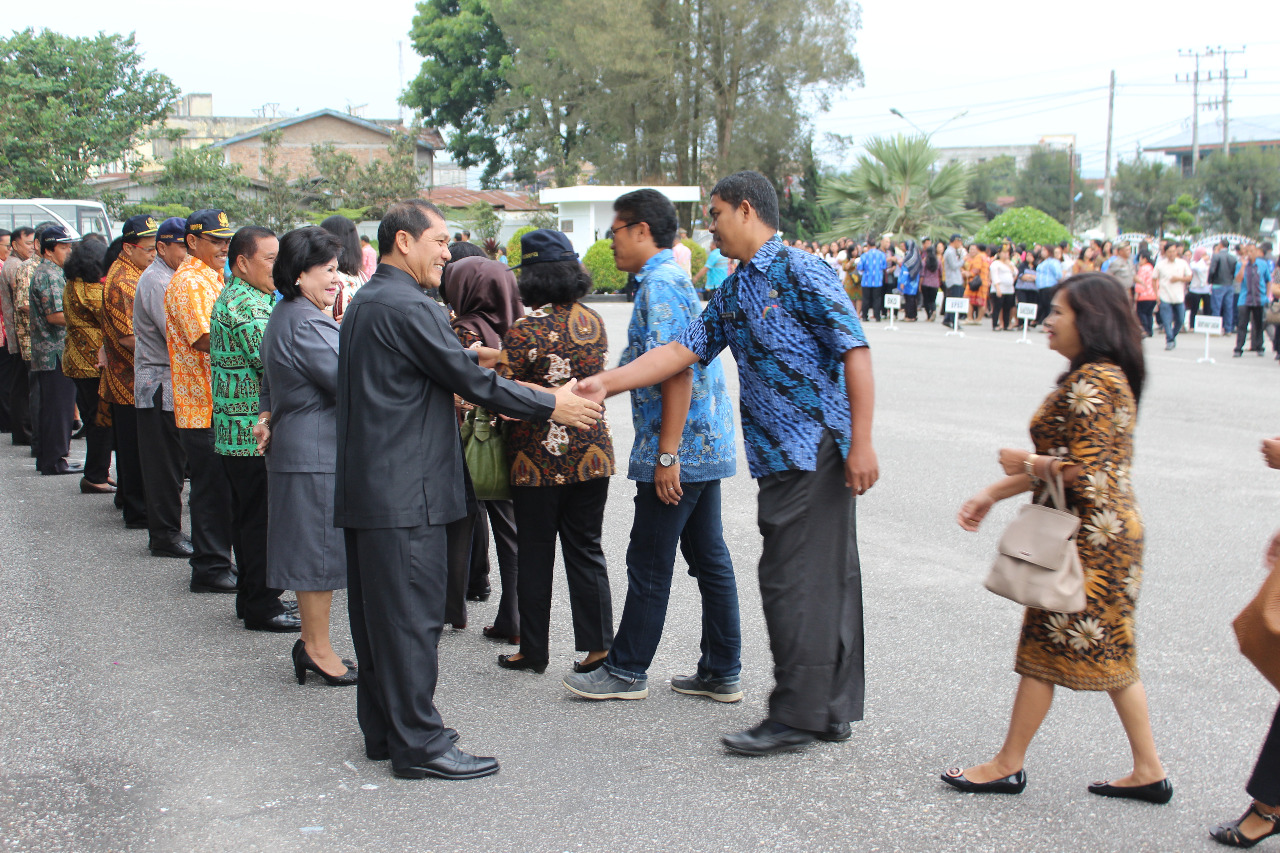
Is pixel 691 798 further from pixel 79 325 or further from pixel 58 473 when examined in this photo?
pixel 58 473

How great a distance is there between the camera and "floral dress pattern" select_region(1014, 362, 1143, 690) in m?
3.24

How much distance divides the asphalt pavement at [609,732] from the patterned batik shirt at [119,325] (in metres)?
1.01

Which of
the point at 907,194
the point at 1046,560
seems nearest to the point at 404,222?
the point at 1046,560

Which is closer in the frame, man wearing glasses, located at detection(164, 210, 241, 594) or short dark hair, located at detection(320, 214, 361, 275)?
man wearing glasses, located at detection(164, 210, 241, 594)

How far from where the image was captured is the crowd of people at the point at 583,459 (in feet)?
11.0

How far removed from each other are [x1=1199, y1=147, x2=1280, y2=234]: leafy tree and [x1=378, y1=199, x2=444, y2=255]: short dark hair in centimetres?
6089

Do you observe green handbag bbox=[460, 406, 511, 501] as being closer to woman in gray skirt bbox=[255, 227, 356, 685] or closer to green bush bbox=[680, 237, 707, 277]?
woman in gray skirt bbox=[255, 227, 356, 685]

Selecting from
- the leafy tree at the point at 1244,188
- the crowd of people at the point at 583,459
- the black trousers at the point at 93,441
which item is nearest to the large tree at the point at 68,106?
the black trousers at the point at 93,441

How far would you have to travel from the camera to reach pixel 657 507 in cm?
415

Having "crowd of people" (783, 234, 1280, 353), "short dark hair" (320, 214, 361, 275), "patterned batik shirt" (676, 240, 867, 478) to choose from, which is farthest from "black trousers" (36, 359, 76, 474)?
"crowd of people" (783, 234, 1280, 353)

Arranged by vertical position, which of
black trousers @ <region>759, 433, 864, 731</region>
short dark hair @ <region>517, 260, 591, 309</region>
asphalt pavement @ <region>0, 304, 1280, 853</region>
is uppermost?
short dark hair @ <region>517, 260, 591, 309</region>

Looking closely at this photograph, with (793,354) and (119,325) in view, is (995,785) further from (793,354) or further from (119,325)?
(119,325)

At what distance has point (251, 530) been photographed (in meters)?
5.12

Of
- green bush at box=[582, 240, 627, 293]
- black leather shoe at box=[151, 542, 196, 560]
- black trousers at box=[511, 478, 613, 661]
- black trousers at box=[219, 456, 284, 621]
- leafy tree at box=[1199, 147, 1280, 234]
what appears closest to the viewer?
black trousers at box=[511, 478, 613, 661]
